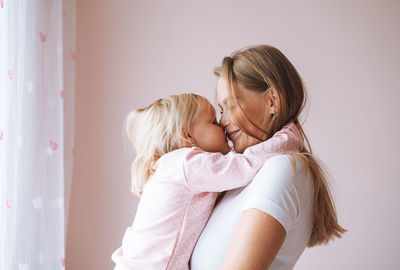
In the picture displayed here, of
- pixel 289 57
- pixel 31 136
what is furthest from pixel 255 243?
pixel 289 57

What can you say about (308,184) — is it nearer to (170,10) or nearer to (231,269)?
(231,269)

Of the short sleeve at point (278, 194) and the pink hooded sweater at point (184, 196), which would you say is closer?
the short sleeve at point (278, 194)

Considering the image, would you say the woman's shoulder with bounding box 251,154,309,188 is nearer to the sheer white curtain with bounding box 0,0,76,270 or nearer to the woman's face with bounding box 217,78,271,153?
the woman's face with bounding box 217,78,271,153

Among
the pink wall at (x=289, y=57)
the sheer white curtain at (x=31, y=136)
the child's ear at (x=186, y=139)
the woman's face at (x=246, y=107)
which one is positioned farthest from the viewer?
the pink wall at (x=289, y=57)

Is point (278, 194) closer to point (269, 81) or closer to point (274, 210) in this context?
point (274, 210)

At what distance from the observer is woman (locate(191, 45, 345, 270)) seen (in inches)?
33.2

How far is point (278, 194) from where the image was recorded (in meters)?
0.86

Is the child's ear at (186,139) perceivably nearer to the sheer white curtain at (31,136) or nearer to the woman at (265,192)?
the woman at (265,192)

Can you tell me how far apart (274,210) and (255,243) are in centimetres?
8

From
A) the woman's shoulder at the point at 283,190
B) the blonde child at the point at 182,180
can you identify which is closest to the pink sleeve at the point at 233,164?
the blonde child at the point at 182,180

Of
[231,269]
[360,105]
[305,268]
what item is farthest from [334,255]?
[231,269]

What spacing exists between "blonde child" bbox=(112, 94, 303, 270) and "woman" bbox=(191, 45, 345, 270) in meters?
0.06

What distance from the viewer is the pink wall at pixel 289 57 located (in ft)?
7.91

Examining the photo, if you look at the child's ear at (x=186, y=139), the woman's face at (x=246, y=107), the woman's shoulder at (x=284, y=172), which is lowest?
the child's ear at (x=186, y=139)
